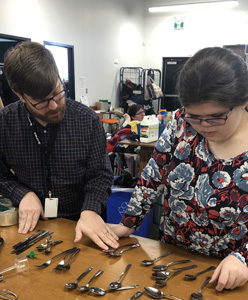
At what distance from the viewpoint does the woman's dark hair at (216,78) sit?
832 mm

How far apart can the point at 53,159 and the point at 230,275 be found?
36.1 inches

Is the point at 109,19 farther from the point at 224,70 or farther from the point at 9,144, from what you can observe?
the point at 224,70

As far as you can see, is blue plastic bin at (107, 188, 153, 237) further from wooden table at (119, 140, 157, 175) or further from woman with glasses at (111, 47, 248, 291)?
woman with glasses at (111, 47, 248, 291)

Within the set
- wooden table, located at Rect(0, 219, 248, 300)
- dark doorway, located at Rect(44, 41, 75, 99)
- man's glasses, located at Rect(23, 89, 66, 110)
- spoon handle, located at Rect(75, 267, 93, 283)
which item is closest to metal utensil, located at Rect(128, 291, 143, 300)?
wooden table, located at Rect(0, 219, 248, 300)

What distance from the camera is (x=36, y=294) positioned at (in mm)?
823

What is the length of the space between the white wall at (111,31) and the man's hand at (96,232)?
3.62 m

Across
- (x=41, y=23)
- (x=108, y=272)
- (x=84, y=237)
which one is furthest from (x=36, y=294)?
(x=41, y=23)

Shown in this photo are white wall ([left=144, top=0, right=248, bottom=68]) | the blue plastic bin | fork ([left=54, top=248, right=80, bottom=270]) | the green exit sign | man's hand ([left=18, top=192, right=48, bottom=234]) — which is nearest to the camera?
fork ([left=54, top=248, right=80, bottom=270])

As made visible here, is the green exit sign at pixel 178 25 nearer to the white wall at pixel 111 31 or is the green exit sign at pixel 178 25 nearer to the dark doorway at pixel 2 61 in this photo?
the white wall at pixel 111 31

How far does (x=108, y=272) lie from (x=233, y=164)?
0.55 meters

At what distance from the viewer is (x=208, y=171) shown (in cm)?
100

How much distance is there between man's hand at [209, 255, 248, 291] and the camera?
830mm

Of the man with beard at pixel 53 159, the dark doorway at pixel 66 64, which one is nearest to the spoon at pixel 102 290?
the man with beard at pixel 53 159

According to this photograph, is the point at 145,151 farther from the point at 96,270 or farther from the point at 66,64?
the point at 66,64
